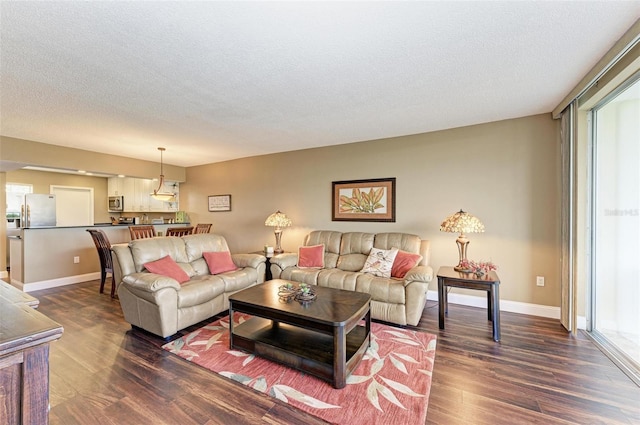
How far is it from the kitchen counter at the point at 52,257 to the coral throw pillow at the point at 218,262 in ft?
9.75

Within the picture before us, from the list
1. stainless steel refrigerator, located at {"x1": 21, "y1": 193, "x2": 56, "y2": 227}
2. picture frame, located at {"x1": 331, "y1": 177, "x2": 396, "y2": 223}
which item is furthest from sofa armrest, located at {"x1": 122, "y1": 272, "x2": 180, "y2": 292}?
stainless steel refrigerator, located at {"x1": 21, "y1": 193, "x2": 56, "y2": 227}

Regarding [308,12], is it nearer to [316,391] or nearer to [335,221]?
[316,391]

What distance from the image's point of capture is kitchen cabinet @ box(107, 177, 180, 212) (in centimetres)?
684

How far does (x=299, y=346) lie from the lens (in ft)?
7.67

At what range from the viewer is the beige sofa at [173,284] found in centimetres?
273

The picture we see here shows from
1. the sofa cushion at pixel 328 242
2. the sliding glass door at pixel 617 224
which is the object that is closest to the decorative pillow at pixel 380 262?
the sofa cushion at pixel 328 242

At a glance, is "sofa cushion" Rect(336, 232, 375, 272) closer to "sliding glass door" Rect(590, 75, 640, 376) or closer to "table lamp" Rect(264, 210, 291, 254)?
"table lamp" Rect(264, 210, 291, 254)

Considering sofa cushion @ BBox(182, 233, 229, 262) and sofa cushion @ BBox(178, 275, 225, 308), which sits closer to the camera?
sofa cushion @ BBox(178, 275, 225, 308)

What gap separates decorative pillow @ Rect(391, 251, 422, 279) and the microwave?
23.4 feet

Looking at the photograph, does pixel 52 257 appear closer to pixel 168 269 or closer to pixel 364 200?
pixel 168 269

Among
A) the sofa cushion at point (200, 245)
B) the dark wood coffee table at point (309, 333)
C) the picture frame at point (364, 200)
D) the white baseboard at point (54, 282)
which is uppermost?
the picture frame at point (364, 200)

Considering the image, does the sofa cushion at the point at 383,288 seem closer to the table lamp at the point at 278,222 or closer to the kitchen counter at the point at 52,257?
the table lamp at the point at 278,222

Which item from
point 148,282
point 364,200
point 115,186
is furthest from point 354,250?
point 115,186

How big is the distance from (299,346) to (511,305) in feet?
9.55
